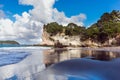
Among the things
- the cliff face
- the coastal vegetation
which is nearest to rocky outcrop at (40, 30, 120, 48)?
the cliff face

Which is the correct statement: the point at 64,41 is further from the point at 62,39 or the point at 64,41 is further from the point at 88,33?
the point at 88,33

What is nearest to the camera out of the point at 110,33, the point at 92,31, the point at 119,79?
the point at 119,79

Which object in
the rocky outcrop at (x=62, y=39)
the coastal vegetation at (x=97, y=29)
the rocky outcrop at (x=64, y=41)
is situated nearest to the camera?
the coastal vegetation at (x=97, y=29)

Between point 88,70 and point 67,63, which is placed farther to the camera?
point 67,63

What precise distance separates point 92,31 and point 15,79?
7525cm

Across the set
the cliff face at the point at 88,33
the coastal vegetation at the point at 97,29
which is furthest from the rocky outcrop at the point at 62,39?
the coastal vegetation at the point at 97,29

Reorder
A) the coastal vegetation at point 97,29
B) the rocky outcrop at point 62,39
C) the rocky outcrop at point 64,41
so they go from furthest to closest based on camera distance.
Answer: the rocky outcrop at point 62,39
the rocky outcrop at point 64,41
the coastal vegetation at point 97,29

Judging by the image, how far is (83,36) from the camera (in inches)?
3656

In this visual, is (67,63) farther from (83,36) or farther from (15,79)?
(83,36)

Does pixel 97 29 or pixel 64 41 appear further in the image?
pixel 64 41

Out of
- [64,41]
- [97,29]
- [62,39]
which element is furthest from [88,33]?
[62,39]

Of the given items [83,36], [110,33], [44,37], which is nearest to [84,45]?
[83,36]

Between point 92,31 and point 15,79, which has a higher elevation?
point 92,31

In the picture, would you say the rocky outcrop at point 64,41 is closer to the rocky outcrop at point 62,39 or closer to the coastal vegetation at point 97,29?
the rocky outcrop at point 62,39
